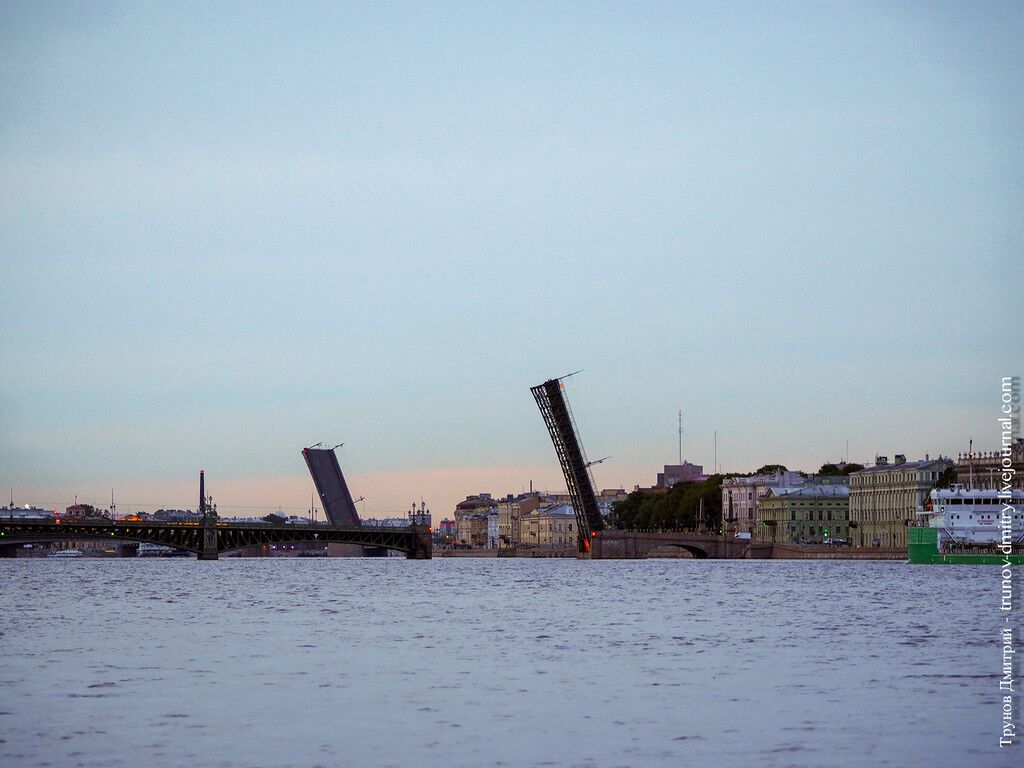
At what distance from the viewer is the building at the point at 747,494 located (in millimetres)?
128500

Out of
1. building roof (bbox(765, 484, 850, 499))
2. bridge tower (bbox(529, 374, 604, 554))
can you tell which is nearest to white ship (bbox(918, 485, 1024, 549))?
bridge tower (bbox(529, 374, 604, 554))

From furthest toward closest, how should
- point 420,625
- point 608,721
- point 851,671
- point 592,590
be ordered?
point 592,590
point 420,625
point 851,671
point 608,721

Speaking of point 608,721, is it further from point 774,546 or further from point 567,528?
point 567,528

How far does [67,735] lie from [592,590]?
109ft

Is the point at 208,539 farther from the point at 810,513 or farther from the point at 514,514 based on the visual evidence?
the point at 514,514

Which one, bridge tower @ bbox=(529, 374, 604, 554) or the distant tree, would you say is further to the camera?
the distant tree

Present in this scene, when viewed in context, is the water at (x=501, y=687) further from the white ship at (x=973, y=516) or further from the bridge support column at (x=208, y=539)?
the bridge support column at (x=208, y=539)

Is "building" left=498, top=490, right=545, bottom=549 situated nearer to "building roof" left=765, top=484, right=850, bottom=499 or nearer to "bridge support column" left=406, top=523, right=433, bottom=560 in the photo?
"building roof" left=765, top=484, right=850, bottom=499

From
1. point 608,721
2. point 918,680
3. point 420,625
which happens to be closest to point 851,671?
point 918,680

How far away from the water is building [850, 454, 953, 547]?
69652 millimetres

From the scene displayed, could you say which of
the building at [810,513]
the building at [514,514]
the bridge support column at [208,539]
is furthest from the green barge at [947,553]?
the building at [514,514]

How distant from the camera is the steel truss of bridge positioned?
270 feet

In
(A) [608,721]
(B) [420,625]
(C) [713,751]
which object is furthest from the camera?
(B) [420,625]

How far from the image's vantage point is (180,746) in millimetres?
12594
